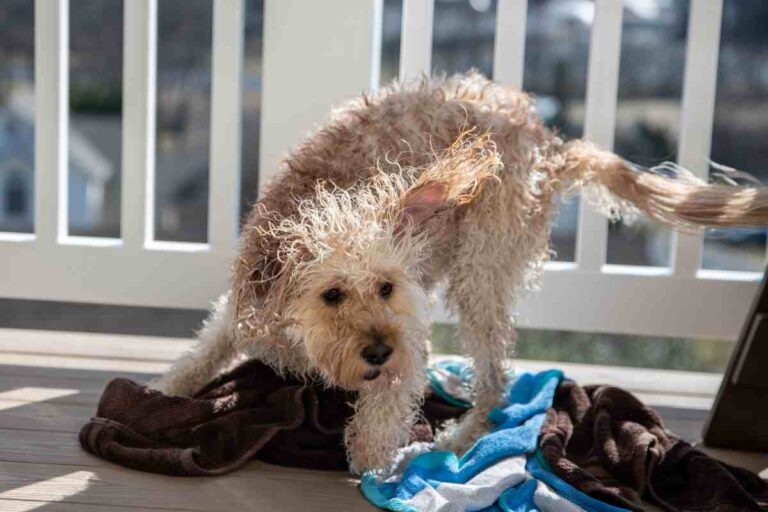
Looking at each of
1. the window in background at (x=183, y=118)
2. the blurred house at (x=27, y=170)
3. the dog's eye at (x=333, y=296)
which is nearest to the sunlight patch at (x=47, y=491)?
the dog's eye at (x=333, y=296)

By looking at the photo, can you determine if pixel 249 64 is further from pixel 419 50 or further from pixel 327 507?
pixel 327 507

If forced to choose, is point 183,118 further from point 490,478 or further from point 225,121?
point 490,478

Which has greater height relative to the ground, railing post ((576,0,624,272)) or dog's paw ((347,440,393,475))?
railing post ((576,0,624,272))

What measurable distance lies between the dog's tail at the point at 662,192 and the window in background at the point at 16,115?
4.26 metres

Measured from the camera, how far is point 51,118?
126 inches

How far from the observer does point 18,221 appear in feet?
22.2

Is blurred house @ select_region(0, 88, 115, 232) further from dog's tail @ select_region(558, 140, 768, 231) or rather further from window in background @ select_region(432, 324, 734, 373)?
dog's tail @ select_region(558, 140, 768, 231)

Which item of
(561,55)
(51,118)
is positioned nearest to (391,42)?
(561,55)

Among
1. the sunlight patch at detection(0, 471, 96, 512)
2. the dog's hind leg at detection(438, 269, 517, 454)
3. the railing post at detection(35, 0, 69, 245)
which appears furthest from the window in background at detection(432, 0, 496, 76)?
the sunlight patch at detection(0, 471, 96, 512)

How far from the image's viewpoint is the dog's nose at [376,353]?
2.04 metres

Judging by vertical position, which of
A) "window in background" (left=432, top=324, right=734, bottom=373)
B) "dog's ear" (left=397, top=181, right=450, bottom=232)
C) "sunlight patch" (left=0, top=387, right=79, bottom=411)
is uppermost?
"dog's ear" (left=397, top=181, right=450, bottom=232)

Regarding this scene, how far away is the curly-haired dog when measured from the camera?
208 centimetres

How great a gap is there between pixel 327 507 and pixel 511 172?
3.14ft

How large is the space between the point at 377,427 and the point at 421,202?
534 mm
